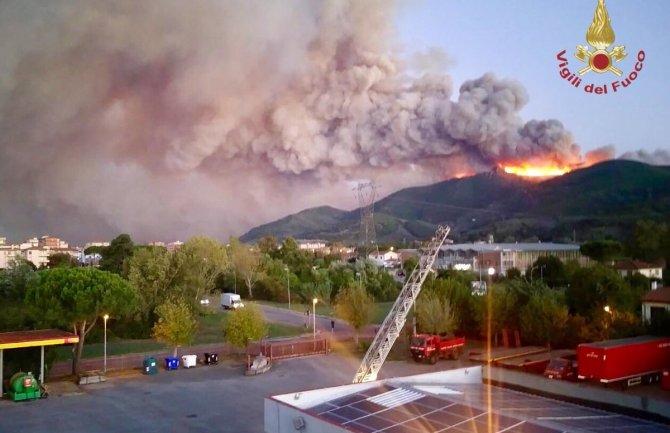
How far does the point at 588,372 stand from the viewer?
19.4 meters

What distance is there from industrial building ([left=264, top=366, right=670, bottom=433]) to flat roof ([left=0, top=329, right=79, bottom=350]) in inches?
458

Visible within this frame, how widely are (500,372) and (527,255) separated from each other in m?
52.6

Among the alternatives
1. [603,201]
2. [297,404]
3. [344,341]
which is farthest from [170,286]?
[603,201]

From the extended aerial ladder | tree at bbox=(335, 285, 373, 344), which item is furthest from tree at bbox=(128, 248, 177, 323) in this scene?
the extended aerial ladder

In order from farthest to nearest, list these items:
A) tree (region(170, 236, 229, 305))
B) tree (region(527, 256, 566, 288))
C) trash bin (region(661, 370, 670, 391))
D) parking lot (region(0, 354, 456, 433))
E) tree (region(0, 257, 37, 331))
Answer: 1. tree (region(527, 256, 566, 288))
2. tree (region(170, 236, 229, 305))
3. tree (region(0, 257, 37, 331))
4. trash bin (region(661, 370, 670, 391))
5. parking lot (region(0, 354, 456, 433))

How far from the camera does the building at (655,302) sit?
85.5ft

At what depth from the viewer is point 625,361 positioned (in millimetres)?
19391

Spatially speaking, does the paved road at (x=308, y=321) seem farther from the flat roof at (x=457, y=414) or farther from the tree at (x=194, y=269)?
the flat roof at (x=457, y=414)

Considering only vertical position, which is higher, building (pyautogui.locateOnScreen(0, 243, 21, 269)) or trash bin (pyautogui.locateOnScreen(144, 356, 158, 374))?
building (pyautogui.locateOnScreen(0, 243, 21, 269))

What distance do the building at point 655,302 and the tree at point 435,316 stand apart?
800 centimetres

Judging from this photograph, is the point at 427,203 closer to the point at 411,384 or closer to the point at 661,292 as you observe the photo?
the point at 661,292

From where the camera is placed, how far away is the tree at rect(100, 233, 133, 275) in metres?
47.9

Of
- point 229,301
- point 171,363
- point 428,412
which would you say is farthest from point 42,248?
point 428,412

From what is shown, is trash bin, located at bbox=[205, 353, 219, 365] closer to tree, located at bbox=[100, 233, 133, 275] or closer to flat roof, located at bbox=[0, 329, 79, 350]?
flat roof, located at bbox=[0, 329, 79, 350]
